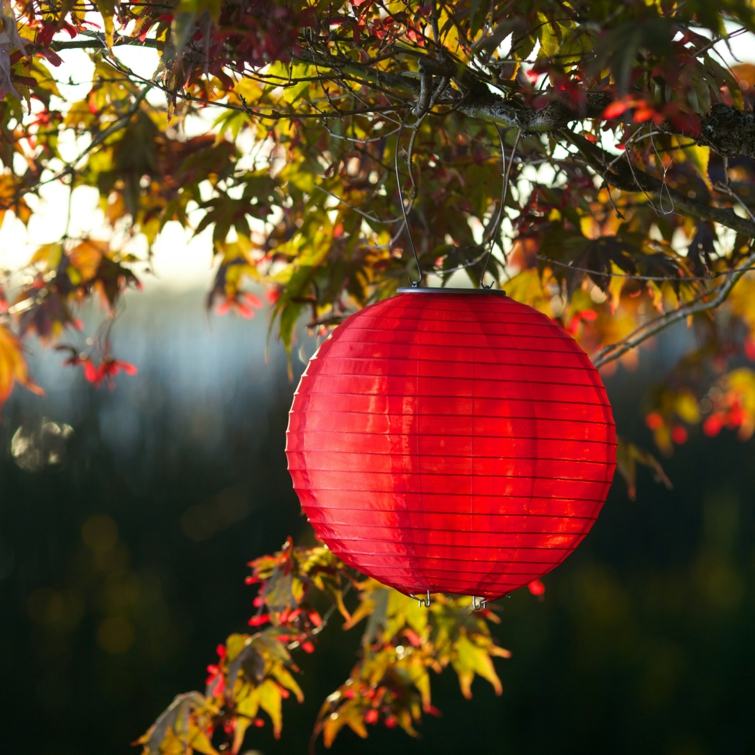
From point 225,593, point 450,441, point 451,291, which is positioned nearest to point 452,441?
point 450,441

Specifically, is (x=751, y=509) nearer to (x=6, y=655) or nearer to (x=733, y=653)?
(x=733, y=653)

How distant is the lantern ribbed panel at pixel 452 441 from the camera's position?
153 centimetres

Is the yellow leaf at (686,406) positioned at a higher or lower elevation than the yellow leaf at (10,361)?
lower

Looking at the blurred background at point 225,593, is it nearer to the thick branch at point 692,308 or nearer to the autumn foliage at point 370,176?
the autumn foliage at point 370,176

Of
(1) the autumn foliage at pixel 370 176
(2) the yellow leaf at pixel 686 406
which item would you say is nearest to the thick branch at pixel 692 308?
(1) the autumn foliage at pixel 370 176

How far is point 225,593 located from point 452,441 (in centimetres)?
353

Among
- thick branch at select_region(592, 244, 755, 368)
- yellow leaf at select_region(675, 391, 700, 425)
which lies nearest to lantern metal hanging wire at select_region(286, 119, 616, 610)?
thick branch at select_region(592, 244, 755, 368)

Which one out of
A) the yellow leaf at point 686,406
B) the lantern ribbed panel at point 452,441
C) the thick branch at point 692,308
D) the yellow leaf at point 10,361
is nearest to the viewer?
the lantern ribbed panel at point 452,441

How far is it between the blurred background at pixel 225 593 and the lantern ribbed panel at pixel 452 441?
3197 mm

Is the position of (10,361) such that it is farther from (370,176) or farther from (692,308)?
(692,308)

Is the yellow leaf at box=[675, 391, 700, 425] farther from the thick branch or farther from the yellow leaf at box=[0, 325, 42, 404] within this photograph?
the yellow leaf at box=[0, 325, 42, 404]

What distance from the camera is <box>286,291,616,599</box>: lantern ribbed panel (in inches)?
60.3

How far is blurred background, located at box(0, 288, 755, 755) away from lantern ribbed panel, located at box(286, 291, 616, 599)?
10.5 ft

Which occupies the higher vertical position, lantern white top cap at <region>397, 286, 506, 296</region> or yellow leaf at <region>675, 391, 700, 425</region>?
lantern white top cap at <region>397, 286, 506, 296</region>
